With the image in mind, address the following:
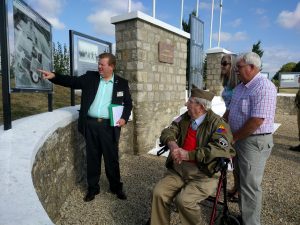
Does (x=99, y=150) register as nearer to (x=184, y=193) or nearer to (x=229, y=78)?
(x=184, y=193)

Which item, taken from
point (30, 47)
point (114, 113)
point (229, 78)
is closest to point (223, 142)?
point (229, 78)

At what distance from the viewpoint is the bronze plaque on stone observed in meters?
5.95

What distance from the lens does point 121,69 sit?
561cm

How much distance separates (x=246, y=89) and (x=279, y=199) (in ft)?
6.22

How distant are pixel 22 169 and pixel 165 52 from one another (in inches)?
189

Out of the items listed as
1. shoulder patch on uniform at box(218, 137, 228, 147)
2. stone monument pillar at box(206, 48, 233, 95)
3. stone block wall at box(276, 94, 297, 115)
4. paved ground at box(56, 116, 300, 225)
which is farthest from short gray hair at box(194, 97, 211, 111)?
stone block wall at box(276, 94, 297, 115)

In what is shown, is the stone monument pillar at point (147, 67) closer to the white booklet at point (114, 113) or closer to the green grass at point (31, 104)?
the white booklet at point (114, 113)

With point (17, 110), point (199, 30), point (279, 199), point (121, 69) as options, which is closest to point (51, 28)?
point (121, 69)

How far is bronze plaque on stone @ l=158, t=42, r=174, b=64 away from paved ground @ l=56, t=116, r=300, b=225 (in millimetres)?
2254

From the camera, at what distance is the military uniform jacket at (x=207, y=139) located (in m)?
2.36

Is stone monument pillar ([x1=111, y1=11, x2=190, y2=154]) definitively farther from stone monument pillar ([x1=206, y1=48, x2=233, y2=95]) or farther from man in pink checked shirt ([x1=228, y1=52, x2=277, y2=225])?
stone monument pillar ([x1=206, y1=48, x2=233, y2=95])

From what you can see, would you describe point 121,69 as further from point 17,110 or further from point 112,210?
point 17,110

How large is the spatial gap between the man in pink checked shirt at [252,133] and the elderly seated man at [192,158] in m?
0.26

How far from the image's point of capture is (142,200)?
11.8ft
